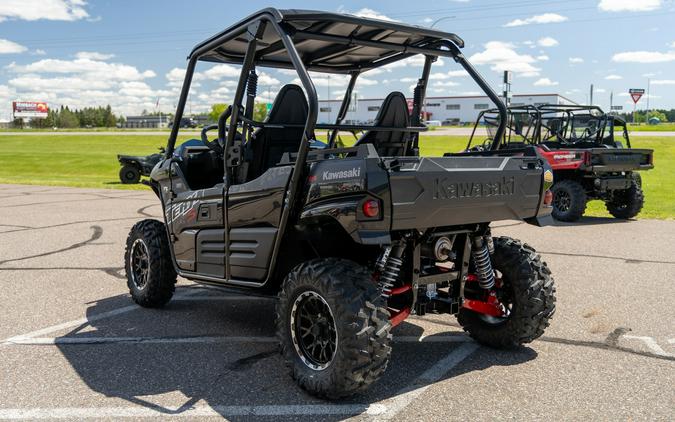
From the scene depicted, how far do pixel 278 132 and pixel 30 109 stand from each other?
18275 cm

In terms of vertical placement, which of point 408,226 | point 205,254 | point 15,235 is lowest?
point 15,235

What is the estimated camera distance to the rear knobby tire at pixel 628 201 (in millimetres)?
12352

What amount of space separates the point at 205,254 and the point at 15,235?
6.78 metres

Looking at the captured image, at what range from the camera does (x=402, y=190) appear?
3564 mm

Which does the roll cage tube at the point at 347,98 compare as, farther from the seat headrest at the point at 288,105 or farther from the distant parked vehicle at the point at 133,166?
the distant parked vehicle at the point at 133,166

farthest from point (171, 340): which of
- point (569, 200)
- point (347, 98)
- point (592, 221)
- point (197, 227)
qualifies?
point (592, 221)

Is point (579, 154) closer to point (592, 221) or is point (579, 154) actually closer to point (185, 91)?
point (592, 221)

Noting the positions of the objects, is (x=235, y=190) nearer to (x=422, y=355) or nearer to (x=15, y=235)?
(x=422, y=355)

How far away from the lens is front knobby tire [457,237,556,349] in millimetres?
4473

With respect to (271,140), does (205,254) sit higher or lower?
lower

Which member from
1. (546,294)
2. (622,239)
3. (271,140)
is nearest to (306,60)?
(271,140)

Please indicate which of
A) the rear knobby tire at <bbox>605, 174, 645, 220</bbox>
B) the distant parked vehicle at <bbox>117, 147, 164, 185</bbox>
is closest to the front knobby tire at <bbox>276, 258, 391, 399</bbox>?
the rear knobby tire at <bbox>605, 174, 645, 220</bbox>

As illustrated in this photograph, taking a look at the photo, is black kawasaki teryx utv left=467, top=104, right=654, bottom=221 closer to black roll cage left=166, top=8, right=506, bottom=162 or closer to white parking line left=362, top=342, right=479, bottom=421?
black roll cage left=166, top=8, right=506, bottom=162

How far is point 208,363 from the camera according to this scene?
4387 millimetres
